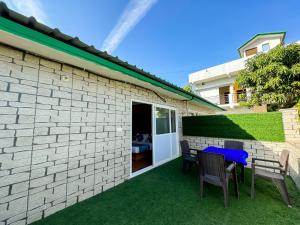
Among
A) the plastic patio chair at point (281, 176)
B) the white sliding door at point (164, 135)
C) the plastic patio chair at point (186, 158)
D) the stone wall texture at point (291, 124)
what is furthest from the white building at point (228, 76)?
the plastic patio chair at point (281, 176)

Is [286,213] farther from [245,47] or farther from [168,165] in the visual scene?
[245,47]

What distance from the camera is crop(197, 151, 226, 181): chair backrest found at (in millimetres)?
2916

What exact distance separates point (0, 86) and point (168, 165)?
18.0 ft

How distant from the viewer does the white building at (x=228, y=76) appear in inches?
617

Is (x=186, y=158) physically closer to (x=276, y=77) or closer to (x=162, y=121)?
(x=162, y=121)

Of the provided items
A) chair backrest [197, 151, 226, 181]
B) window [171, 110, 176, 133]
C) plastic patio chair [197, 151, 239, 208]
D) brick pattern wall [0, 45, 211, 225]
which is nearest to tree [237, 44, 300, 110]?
window [171, 110, 176, 133]

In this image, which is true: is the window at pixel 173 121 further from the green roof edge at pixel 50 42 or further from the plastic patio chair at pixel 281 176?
the green roof edge at pixel 50 42

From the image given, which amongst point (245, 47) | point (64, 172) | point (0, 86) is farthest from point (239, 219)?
point (245, 47)

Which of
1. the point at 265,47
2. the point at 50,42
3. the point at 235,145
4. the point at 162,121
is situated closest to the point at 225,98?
the point at 265,47

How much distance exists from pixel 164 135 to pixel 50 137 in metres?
4.46

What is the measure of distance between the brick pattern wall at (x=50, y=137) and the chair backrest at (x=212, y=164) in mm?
2379

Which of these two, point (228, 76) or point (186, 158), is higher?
point (228, 76)

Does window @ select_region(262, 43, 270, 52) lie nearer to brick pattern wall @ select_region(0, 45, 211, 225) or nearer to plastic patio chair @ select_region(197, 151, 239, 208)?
plastic patio chair @ select_region(197, 151, 239, 208)

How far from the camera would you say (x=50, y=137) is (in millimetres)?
2670
